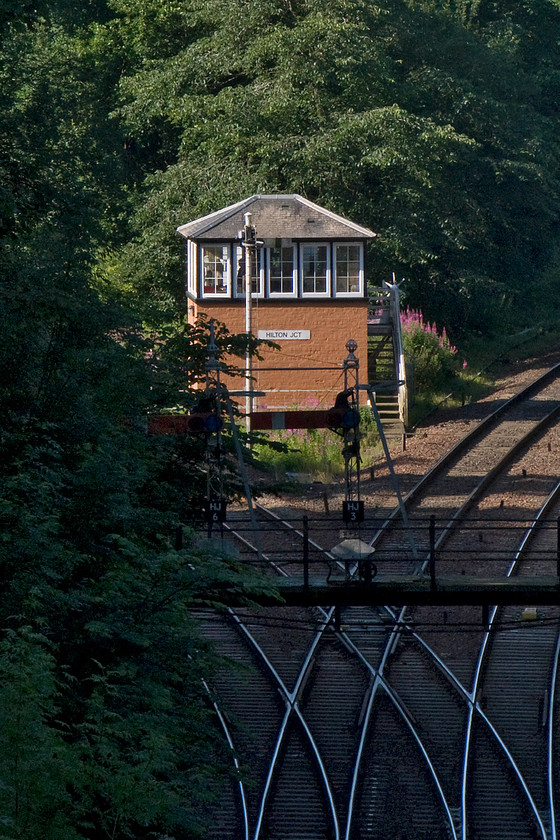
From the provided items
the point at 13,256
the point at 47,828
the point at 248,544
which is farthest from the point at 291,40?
the point at 47,828

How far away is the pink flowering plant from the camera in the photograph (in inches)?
1208

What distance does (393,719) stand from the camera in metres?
13.7

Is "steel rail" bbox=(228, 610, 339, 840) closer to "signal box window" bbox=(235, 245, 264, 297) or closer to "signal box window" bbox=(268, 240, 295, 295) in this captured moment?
"signal box window" bbox=(235, 245, 264, 297)

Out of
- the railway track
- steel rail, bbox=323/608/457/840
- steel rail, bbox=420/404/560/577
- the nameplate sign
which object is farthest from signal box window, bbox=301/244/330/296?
steel rail, bbox=323/608/457/840

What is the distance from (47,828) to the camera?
23.9 feet

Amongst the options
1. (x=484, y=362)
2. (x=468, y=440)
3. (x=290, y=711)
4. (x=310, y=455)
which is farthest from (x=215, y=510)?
(x=484, y=362)

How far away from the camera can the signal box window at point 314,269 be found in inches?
1129

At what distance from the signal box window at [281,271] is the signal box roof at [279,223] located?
61cm

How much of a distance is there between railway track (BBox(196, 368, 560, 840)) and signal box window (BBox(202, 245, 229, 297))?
432 inches

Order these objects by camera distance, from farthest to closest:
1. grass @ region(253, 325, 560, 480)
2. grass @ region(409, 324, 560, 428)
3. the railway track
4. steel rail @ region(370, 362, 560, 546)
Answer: grass @ region(409, 324, 560, 428), grass @ region(253, 325, 560, 480), steel rail @ region(370, 362, 560, 546), the railway track

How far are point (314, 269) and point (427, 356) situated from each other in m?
4.14

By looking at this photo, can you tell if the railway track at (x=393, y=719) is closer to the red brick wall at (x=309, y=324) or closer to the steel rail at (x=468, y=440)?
the steel rail at (x=468, y=440)

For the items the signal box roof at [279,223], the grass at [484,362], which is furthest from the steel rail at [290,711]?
the signal box roof at [279,223]

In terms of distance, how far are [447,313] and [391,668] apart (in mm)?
25098
